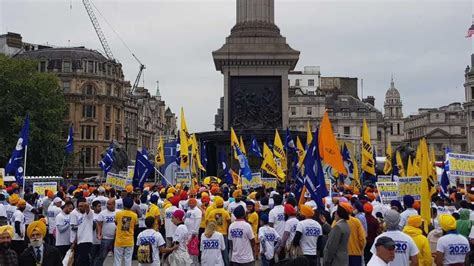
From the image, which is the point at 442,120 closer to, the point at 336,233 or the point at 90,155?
the point at 90,155

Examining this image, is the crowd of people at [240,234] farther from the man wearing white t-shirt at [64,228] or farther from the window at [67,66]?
the window at [67,66]

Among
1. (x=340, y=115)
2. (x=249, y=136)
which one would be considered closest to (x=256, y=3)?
(x=249, y=136)

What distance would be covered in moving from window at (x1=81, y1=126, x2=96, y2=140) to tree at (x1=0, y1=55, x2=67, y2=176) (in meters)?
20.7

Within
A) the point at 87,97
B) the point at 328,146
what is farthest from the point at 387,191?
the point at 87,97

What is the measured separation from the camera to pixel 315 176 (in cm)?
1281

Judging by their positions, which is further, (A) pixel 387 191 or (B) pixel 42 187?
(B) pixel 42 187

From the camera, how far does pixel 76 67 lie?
288ft

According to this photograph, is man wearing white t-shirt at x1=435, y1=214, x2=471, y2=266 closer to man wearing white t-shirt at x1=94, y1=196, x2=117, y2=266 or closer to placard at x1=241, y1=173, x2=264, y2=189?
man wearing white t-shirt at x1=94, y1=196, x2=117, y2=266

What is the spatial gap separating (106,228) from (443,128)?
130753mm

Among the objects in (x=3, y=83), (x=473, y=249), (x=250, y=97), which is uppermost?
(x=3, y=83)

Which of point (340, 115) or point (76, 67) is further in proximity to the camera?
point (340, 115)

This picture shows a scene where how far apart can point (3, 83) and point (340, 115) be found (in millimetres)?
60907

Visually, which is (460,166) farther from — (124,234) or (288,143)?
(288,143)

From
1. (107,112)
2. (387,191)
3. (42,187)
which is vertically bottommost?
(387,191)
